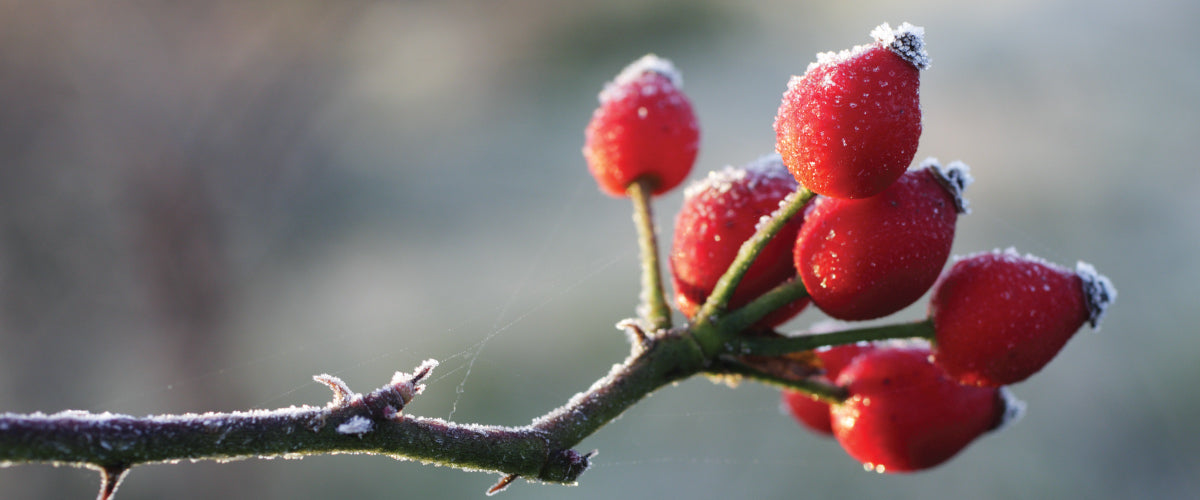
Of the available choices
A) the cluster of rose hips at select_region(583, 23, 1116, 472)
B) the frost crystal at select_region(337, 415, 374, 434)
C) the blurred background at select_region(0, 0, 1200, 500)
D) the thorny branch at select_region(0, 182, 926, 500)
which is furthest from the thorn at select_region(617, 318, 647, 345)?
the blurred background at select_region(0, 0, 1200, 500)

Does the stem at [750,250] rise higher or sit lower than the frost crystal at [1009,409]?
higher

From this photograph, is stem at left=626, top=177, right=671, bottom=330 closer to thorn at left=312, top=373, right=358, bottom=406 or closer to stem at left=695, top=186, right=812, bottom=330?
stem at left=695, top=186, right=812, bottom=330

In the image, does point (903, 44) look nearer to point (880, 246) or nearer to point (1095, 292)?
point (880, 246)

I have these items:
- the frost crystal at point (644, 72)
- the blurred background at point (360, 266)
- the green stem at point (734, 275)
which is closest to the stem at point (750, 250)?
the green stem at point (734, 275)

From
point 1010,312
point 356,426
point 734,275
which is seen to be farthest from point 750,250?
point 356,426

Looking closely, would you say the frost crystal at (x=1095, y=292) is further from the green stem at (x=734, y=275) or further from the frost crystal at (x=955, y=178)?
the green stem at (x=734, y=275)

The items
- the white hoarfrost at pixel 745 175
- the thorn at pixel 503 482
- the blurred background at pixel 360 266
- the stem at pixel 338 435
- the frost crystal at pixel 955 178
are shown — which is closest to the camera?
the stem at pixel 338 435
